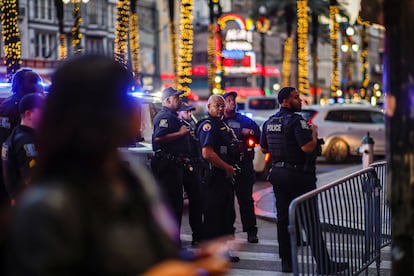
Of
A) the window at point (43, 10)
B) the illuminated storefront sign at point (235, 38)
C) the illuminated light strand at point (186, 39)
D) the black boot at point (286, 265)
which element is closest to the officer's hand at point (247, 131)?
the black boot at point (286, 265)

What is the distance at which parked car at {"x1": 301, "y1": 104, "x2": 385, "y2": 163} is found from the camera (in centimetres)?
2449

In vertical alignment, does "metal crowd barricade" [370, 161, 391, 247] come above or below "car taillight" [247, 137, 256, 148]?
below

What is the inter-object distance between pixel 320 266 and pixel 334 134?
1800cm

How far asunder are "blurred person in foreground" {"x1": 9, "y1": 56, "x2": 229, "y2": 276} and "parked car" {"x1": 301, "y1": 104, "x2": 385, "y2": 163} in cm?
2168

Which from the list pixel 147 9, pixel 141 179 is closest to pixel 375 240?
pixel 141 179

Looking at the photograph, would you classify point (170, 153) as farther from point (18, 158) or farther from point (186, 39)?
point (186, 39)

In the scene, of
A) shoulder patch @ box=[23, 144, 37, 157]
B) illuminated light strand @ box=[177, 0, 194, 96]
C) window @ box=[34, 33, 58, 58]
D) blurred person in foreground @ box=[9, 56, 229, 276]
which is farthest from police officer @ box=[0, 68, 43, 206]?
window @ box=[34, 33, 58, 58]

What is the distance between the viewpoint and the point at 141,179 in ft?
9.60

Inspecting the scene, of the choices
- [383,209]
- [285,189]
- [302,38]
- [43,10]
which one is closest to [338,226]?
[285,189]

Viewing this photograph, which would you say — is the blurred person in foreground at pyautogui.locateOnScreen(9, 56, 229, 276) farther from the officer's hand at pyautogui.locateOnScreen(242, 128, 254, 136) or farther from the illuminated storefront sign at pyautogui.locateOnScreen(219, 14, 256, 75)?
the illuminated storefront sign at pyautogui.locateOnScreen(219, 14, 256, 75)

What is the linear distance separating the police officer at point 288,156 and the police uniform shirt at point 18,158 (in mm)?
3218

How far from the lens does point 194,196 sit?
10141mm

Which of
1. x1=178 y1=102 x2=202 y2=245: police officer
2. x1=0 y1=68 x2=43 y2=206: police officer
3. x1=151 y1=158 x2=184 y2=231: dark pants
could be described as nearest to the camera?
x1=0 y1=68 x2=43 y2=206: police officer

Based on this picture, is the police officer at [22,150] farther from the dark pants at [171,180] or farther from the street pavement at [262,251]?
the dark pants at [171,180]
